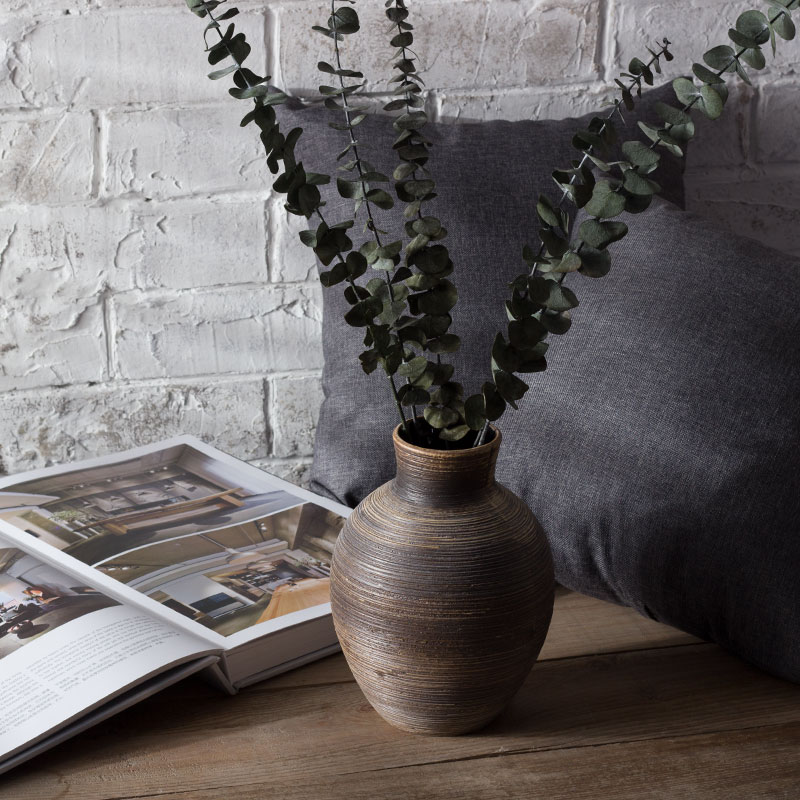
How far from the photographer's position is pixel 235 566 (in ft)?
2.94

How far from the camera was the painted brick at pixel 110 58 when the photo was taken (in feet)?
3.71

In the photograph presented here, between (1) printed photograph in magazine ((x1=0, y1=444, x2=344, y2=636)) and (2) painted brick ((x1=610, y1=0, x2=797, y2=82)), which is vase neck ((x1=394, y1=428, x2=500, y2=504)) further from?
(2) painted brick ((x1=610, y1=0, x2=797, y2=82))

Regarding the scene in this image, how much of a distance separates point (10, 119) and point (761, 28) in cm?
94

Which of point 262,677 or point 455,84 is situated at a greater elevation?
point 455,84

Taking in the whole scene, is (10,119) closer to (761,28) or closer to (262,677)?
(262,677)

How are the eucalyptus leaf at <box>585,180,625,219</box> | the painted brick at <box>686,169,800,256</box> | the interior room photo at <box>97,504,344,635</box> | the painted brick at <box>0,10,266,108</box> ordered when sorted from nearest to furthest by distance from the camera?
1. the eucalyptus leaf at <box>585,180,625,219</box>
2. the interior room photo at <box>97,504,344,635</box>
3. the painted brick at <box>0,10,266,108</box>
4. the painted brick at <box>686,169,800,256</box>

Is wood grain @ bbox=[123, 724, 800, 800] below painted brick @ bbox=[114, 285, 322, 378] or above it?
below

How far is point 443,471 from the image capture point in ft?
2.13

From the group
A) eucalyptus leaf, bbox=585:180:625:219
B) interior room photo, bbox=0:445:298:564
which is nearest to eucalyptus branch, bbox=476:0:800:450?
eucalyptus leaf, bbox=585:180:625:219

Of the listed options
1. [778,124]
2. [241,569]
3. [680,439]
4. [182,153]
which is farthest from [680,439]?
[182,153]

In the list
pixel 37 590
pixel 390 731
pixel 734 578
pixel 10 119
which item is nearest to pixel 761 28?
pixel 734 578

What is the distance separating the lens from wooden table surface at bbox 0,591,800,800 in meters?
0.66

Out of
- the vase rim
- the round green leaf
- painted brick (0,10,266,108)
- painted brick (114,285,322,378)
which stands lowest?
painted brick (114,285,322,378)

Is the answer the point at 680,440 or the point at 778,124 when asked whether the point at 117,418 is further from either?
the point at 778,124
